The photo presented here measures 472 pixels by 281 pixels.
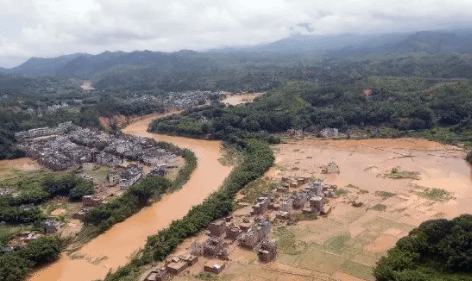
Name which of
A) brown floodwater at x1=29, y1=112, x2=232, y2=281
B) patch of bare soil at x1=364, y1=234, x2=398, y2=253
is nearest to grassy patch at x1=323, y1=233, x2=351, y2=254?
patch of bare soil at x1=364, y1=234, x2=398, y2=253

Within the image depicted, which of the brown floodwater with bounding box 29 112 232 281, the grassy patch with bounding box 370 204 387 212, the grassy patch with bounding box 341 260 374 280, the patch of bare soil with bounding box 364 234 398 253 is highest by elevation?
the brown floodwater with bounding box 29 112 232 281

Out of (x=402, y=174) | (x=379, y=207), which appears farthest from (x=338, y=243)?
(x=402, y=174)

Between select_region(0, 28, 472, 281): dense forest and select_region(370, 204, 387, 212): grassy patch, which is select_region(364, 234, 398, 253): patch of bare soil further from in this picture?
select_region(370, 204, 387, 212): grassy patch

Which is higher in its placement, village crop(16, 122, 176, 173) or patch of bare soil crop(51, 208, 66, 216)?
village crop(16, 122, 176, 173)

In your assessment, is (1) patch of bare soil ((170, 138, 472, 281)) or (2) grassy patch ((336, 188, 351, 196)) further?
(2) grassy patch ((336, 188, 351, 196))

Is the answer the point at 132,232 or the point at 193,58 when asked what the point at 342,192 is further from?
the point at 193,58

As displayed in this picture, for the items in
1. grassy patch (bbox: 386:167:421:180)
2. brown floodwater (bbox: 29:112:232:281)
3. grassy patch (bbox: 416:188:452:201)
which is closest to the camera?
brown floodwater (bbox: 29:112:232:281)
